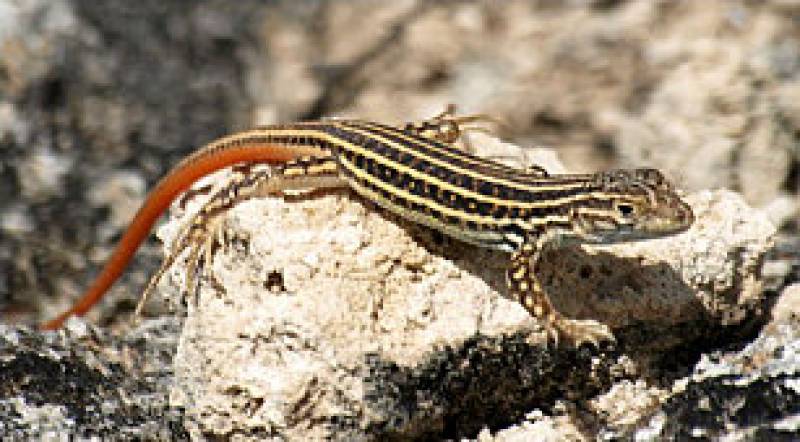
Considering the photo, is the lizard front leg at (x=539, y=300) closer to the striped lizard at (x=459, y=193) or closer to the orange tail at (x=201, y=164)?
the striped lizard at (x=459, y=193)

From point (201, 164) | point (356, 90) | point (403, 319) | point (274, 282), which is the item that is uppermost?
point (356, 90)

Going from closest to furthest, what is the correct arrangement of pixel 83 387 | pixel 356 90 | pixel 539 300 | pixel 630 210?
pixel 630 210
pixel 539 300
pixel 83 387
pixel 356 90

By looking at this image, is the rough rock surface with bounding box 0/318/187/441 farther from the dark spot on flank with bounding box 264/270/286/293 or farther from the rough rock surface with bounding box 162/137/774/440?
the dark spot on flank with bounding box 264/270/286/293

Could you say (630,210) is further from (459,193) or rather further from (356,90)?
(356,90)

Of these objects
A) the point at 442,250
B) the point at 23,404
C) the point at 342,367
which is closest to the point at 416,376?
the point at 342,367

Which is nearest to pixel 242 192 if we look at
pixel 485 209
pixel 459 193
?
pixel 459 193

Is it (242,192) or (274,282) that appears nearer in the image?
(274,282)
